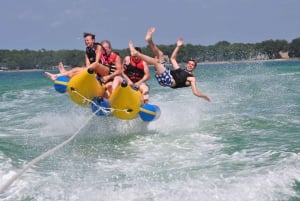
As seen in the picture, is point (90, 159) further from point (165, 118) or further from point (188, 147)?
point (165, 118)

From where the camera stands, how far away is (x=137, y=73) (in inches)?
241

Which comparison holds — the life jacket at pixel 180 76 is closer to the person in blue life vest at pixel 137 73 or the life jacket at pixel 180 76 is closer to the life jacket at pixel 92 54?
the person in blue life vest at pixel 137 73

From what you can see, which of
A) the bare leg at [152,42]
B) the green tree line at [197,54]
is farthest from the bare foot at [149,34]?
the green tree line at [197,54]

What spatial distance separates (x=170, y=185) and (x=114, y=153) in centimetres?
155

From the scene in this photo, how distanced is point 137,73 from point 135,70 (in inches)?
2.0

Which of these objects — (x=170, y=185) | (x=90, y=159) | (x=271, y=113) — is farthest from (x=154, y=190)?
(x=271, y=113)

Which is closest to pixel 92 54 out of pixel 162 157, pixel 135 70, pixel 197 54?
pixel 135 70

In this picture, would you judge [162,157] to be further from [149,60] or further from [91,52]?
[91,52]

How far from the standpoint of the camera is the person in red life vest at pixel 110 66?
599 cm

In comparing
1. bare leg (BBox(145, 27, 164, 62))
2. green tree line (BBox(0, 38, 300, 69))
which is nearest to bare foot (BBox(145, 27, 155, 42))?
bare leg (BBox(145, 27, 164, 62))

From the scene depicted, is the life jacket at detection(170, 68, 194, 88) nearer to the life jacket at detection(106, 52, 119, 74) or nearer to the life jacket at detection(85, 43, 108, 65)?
the life jacket at detection(106, 52, 119, 74)

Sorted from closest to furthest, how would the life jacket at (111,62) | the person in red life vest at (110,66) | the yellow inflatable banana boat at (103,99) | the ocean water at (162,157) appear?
the ocean water at (162,157)
the yellow inflatable banana boat at (103,99)
the person in red life vest at (110,66)
the life jacket at (111,62)

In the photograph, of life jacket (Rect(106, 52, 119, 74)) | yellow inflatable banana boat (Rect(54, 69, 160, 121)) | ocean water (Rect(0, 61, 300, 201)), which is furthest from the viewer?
life jacket (Rect(106, 52, 119, 74))

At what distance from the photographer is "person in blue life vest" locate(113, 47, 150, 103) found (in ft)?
19.7
